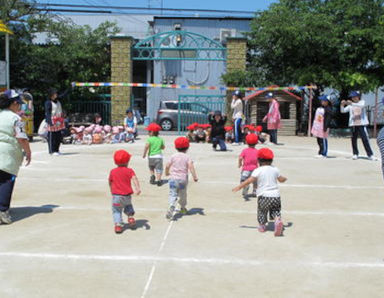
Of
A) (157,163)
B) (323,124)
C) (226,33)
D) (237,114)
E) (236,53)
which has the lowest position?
(157,163)

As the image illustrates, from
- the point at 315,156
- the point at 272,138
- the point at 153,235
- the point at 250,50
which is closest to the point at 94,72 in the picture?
the point at 250,50

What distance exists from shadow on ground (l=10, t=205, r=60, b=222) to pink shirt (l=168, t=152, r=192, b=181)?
73.0 inches

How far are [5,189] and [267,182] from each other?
10.8ft

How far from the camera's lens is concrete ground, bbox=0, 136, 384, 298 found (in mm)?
4449

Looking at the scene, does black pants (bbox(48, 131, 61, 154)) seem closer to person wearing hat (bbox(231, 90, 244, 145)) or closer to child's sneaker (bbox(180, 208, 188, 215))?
person wearing hat (bbox(231, 90, 244, 145))

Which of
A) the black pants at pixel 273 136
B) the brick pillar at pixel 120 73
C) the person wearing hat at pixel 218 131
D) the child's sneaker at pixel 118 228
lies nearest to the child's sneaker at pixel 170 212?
the child's sneaker at pixel 118 228

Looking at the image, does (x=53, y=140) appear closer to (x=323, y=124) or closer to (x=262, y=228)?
(x=323, y=124)

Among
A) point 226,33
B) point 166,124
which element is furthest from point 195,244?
point 226,33

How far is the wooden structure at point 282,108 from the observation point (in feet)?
70.3

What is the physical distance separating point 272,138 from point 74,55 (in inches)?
402

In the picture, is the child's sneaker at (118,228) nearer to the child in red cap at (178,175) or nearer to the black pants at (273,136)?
the child in red cap at (178,175)

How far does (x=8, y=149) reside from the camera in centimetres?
657

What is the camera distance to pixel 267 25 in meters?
21.6

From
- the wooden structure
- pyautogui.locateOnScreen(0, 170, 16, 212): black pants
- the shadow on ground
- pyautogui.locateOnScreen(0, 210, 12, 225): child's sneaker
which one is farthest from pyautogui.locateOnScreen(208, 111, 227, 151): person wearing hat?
pyautogui.locateOnScreen(0, 210, 12, 225): child's sneaker
